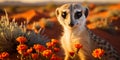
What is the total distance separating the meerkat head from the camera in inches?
263

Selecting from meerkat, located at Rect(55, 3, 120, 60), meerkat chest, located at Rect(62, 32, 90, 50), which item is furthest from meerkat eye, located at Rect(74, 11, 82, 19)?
meerkat chest, located at Rect(62, 32, 90, 50)

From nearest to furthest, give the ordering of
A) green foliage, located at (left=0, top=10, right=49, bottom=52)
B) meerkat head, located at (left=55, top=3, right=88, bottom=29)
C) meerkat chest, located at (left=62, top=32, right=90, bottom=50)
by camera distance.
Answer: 1. meerkat head, located at (left=55, top=3, right=88, bottom=29)
2. meerkat chest, located at (left=62, top=32, right=90, bottom=50)
3. green foliage, located at (left=0, top=10, right=49, bottom=52)

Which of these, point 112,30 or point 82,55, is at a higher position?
point 82,55

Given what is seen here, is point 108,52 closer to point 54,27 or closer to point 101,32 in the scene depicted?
point 101,32

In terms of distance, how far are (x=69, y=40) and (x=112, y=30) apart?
591 cm

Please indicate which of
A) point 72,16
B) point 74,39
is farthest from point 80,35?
point 72,16

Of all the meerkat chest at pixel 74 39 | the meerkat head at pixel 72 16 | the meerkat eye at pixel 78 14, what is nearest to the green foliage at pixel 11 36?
the meerkat chest at pixel 74 39

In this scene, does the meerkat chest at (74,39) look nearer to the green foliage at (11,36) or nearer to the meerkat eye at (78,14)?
the meerkat eye at (78,14)

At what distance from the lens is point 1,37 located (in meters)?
8.20

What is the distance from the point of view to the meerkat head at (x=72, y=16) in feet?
21.9

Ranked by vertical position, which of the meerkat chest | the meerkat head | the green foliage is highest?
the meerkat head

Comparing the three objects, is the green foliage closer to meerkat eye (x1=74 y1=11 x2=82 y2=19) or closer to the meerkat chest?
the meerkat chest

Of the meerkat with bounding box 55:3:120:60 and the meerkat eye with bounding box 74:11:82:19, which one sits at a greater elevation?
the meerkat eye with bounding box 74:11:82:19

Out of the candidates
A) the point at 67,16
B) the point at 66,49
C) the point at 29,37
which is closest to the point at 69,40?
the point at 66,49
